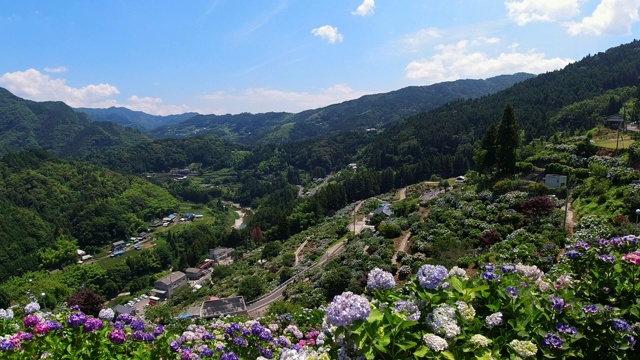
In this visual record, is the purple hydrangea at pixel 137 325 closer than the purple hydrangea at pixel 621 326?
No

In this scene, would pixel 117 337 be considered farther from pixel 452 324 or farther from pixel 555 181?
pixel 555 181

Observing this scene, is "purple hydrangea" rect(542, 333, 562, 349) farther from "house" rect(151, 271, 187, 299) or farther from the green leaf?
"house" rect(151, 271, 187, 299)

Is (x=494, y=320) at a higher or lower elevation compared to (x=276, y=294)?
higher

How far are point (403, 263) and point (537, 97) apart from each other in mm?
93246

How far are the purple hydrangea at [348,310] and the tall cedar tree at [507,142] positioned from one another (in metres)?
34.7

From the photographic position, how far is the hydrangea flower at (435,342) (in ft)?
9.01

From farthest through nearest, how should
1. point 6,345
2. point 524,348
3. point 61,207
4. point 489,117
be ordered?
point 489,117 → point 61,207 → point 6,345 → point 524,348

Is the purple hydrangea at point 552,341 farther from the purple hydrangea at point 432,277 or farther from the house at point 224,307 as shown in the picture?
the house at point 224,307

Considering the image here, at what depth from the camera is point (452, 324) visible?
296 centimetres

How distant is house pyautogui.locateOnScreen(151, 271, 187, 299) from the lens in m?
50.4

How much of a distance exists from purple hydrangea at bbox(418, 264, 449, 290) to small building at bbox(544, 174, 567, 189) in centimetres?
3304

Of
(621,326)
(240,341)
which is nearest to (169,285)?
(240,341)

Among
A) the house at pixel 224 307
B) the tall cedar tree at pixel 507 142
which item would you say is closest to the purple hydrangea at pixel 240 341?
the house at pixel 224 307

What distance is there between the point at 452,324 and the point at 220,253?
6040 centimetres
